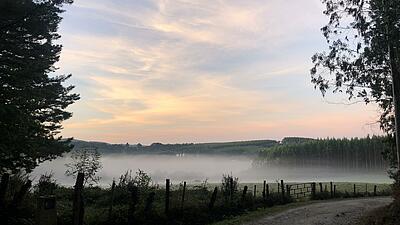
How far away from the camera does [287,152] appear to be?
162125 millimetres

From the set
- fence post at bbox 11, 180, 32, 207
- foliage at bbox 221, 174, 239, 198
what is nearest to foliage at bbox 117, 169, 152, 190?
foliage at bbox 221, 174, 239, 198

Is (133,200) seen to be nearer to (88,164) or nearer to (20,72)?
(20,72)

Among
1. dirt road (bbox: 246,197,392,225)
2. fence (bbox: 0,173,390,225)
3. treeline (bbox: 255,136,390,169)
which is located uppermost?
treeline (bbox: 255,136,390,169)

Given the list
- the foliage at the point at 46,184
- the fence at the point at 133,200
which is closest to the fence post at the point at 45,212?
the fence at the point at 133,200

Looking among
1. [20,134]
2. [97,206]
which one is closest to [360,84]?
[97,206]

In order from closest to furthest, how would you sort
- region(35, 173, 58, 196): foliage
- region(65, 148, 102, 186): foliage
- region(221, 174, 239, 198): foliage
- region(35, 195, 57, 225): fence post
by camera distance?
region(35, 195, 57, 225): fence post, region(35, 173, 58, 196): foliage, region(65, 148, 102, 186): foliage, region(221, 174, 239, 198): foliage

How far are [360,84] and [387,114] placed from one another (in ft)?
13.5

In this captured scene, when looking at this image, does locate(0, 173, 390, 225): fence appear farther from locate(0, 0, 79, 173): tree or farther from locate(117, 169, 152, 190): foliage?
locate(0, 0, 79, 173): tree

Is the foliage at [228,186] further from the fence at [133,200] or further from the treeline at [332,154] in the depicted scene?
the treeline at [332,154]

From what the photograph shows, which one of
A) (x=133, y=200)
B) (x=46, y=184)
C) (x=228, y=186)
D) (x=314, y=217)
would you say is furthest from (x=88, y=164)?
(x=314, y=217)

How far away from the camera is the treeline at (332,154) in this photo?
12912cm

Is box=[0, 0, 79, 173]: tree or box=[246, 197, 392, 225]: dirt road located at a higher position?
box=[0, 0, 79, 173]: tree

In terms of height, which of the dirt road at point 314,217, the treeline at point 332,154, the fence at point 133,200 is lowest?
the dirt road at point 314,217

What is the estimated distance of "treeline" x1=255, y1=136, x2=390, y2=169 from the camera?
424ft
